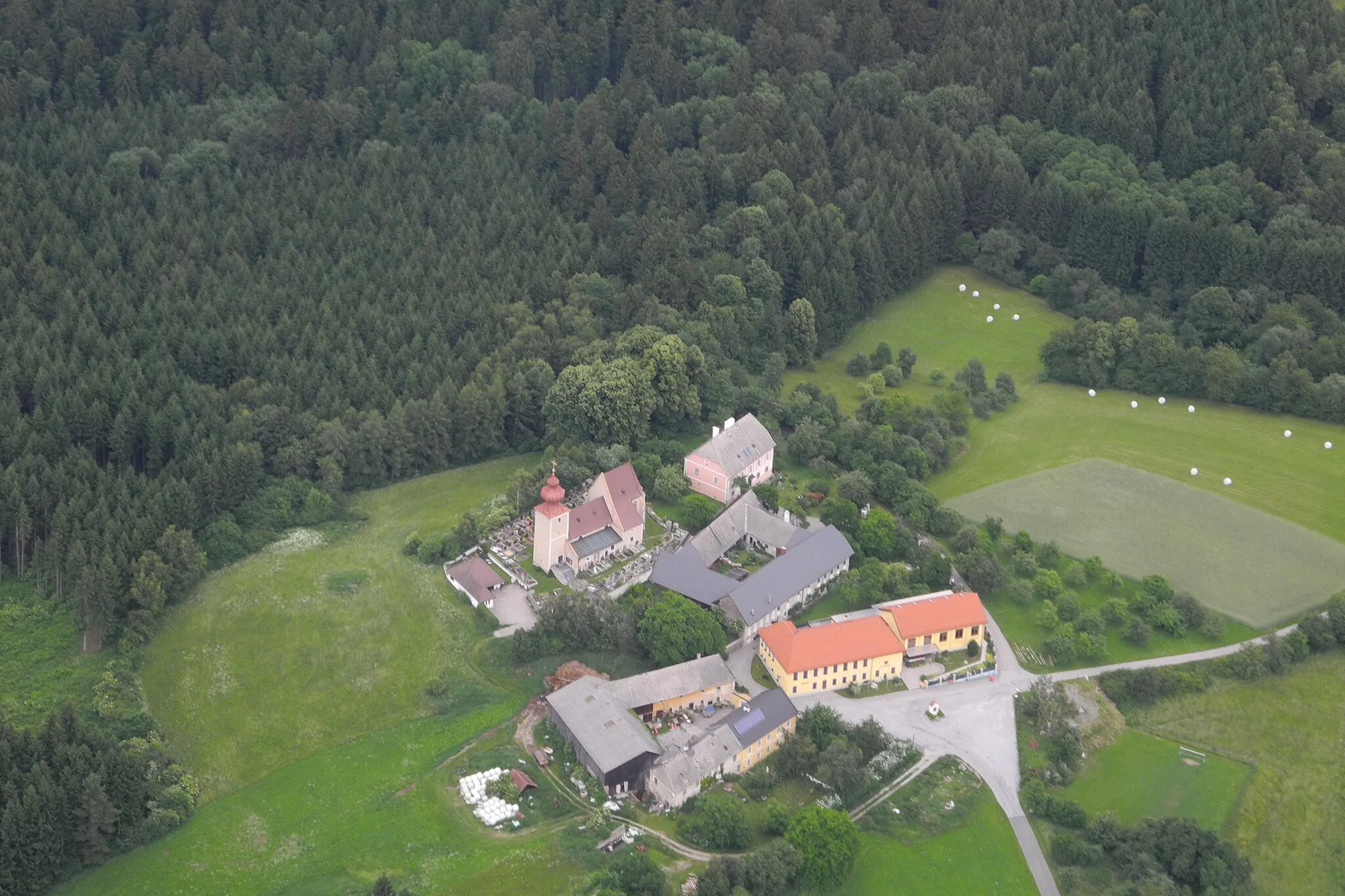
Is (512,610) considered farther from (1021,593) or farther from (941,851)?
(1021,593)

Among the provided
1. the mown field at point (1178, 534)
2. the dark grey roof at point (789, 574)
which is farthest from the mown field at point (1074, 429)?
the dark grey roof at point (789, 574)

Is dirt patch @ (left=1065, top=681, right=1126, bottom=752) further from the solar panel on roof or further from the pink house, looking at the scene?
the pink house

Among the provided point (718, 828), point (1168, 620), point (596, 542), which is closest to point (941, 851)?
point (718, 828)

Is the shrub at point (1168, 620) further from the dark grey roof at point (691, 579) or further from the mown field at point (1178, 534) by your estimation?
the dark grey roof at point (691, 579)

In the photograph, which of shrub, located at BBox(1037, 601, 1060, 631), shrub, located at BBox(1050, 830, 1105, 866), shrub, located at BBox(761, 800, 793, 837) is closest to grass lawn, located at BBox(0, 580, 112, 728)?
shrub, located at BBox(761, 800, 793, 837)

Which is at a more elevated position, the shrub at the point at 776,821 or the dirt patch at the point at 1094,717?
the shrub at the point at 776,821

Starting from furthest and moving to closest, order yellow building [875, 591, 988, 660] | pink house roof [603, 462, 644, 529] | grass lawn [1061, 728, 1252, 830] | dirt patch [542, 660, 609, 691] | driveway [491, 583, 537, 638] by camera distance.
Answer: pink house roof [603, 462, 644, 529] < driveway [491, 583, 537, 638] < yellow building [875, 591, 988, 660] < dirt patch [542, 660, 609, 691] < grass lawn [1061, 728, 1252, 830]
